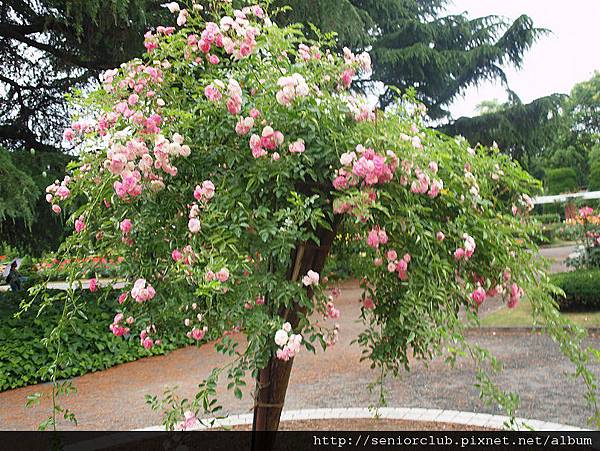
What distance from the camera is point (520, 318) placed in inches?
317

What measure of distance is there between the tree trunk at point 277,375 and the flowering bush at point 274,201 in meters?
0.01

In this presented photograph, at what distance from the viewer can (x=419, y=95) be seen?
1543cm

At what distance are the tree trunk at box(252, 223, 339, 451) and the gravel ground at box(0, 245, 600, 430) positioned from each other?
1.68 meters

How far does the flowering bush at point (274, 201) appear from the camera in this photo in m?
2.02

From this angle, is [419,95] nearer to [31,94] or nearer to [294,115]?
[31,94]

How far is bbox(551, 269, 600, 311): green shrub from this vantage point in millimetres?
7809

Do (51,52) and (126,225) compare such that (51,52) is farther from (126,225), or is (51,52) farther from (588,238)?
(588,238)

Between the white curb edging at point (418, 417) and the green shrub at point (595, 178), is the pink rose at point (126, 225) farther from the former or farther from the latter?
the green shrub at point (595, 178)

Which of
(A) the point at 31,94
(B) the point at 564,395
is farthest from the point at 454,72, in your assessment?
(B) the point at 564,395

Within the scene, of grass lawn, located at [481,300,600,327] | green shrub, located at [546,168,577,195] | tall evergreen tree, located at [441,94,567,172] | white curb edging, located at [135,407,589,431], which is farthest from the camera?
green shrub, located at [546,168,577,195]

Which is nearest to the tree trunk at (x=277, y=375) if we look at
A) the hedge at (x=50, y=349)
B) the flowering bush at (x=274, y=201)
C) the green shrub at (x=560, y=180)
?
the flowering bush at (x=274, y=201)

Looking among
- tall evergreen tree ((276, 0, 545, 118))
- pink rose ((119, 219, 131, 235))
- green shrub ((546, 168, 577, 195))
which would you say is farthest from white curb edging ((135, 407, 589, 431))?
green shrub ((546, 168, 577, 195))

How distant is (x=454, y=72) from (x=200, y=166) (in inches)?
547

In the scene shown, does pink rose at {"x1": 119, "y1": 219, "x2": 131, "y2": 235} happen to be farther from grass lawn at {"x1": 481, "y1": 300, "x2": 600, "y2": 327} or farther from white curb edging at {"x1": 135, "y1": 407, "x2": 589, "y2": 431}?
grass lawn at {"x1": 481, "y1": 300, "x2": 600, "y2": 327}
